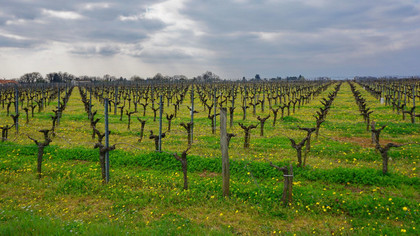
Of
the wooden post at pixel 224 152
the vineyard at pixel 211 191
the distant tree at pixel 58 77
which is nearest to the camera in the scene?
the vineyard at pixel 211 191

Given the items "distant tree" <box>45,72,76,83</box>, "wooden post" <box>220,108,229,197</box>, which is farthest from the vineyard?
"distant tree" <box>45,72,76,83</box>

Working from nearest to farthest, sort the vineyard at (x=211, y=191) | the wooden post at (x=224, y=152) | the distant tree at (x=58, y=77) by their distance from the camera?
the vineyard at (x=211, y=191), the wooden post at (x=224, y=152), the distant tree at (x=58, y=77)

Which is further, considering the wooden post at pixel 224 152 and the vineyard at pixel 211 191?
the wooden post at pixel 224 152

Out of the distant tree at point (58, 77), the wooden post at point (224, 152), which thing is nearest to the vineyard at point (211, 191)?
the wooden post at point (224, 152)

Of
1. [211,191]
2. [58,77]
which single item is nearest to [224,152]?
[211,191]

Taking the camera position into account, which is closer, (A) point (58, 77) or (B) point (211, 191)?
(B) point (211, 191)

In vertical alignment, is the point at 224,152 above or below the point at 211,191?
above

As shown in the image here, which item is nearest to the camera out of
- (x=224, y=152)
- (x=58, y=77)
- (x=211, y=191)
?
(x=224, y=152)

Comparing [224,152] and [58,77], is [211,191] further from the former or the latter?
[58,77]

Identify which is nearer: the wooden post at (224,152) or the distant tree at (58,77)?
the wooden post at (224,152)

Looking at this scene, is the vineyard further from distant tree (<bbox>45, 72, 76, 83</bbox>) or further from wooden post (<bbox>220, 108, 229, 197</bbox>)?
distant tree (<bbox>45, 72, 76, 83</bbox>)

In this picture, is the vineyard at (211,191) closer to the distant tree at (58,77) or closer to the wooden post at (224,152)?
the wooden post at (224,152)

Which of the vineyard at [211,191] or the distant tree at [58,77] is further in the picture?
the distant tree at [58,77]

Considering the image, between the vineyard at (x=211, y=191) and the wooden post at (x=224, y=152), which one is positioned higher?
the wooden post at (x=224, y=152)
